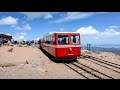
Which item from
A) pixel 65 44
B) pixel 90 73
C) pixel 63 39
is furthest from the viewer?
pixel 63 39

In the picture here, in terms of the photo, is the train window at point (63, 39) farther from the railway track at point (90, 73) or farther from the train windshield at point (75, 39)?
the railway track at point (90, 73)

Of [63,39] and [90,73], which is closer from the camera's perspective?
[90,73]

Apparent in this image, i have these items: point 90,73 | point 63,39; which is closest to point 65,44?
point 63,39

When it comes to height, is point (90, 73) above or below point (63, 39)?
below

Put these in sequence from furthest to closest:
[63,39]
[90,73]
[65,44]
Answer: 1. [63,39]
2. [65,44]
3. [90,73]

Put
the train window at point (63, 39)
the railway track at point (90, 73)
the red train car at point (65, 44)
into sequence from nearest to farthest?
the railway track at point (90, 73) < the red train car at point (65, 44) < the train window at point (63, 39)

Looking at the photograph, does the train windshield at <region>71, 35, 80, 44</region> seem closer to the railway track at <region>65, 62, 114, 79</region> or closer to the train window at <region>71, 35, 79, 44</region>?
the train window at <region>71, 35, 79, 44</region>

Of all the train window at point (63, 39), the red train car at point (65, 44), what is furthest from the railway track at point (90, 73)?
the train window at point (63, 39)

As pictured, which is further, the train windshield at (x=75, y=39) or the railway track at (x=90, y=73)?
the train windshield at (x=75, y=39)

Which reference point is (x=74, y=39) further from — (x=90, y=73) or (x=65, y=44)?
(x=90, y=73)

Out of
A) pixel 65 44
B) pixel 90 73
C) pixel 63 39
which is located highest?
pixel 63 39
